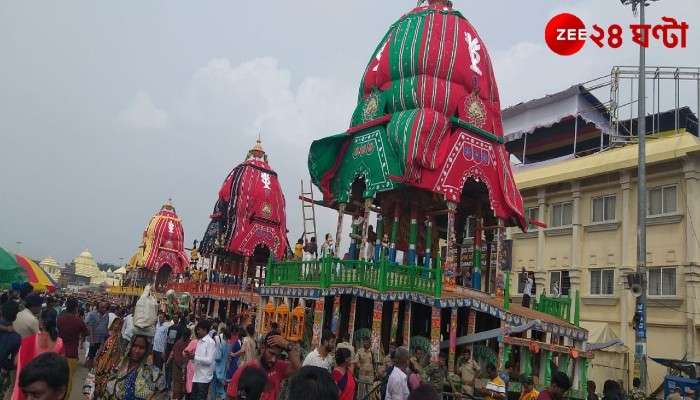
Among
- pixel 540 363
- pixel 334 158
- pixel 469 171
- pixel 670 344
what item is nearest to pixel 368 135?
pixel 334 158

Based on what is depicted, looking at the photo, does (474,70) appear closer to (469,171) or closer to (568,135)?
(469,171)

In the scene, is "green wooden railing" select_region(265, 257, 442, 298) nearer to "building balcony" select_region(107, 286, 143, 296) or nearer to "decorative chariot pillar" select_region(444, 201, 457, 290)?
"decorative chariot pillar" select_region(444, 201, 457, 290)

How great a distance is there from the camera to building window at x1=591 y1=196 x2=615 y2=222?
21.0 m

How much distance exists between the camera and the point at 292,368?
16.5ft

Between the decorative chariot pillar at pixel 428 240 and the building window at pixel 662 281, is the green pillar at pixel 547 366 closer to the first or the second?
the decorative chariot pillar at pixel 428 240

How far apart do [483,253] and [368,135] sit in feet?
17.0

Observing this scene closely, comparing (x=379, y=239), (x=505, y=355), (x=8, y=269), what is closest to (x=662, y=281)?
(x=505, y=355)

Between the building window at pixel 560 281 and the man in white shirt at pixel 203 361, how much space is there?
16389 millimetres

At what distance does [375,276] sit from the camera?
491 inches

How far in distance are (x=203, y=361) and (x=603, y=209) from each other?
685 inches

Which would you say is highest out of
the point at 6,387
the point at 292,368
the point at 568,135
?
the point at 568,135

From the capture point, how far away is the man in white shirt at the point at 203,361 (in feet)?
27.3

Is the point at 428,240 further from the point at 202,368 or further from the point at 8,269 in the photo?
the point at 8,269

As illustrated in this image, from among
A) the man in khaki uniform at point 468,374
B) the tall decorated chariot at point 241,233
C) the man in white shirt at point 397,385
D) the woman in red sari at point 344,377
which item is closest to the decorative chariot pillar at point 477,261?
the man in khaki uniform at point 468,374
